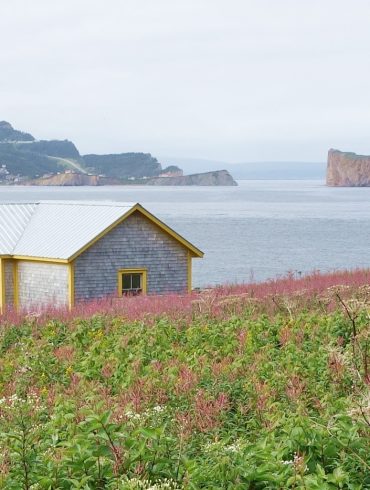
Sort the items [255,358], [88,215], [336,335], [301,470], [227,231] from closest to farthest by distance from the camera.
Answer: [301,470] → [255,358] → [336,335] → [88,215] → [227,231]

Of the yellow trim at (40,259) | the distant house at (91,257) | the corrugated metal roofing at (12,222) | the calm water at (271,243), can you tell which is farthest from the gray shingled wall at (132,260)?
the calm water at (271,243)

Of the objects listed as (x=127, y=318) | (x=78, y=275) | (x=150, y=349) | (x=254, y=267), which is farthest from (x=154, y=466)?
(x=254, y=267)

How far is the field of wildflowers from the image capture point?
7305 millimetres

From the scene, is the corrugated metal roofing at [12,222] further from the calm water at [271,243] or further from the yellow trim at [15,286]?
the calm water at [271,243]

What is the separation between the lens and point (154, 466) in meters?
7.34

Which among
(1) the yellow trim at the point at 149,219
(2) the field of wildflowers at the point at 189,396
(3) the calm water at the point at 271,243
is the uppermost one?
(1) the yellow trim at the point at 149,219

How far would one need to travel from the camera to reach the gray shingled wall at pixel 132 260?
29.9 meters

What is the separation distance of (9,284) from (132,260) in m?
4.13

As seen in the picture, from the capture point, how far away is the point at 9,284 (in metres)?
31.3

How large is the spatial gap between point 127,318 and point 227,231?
9232cm

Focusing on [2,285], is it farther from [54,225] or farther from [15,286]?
[54,225]

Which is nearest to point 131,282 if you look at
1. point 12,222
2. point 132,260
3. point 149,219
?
point 132,260

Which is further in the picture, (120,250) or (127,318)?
(120,250)

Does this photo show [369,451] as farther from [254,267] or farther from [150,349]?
[254,267]
